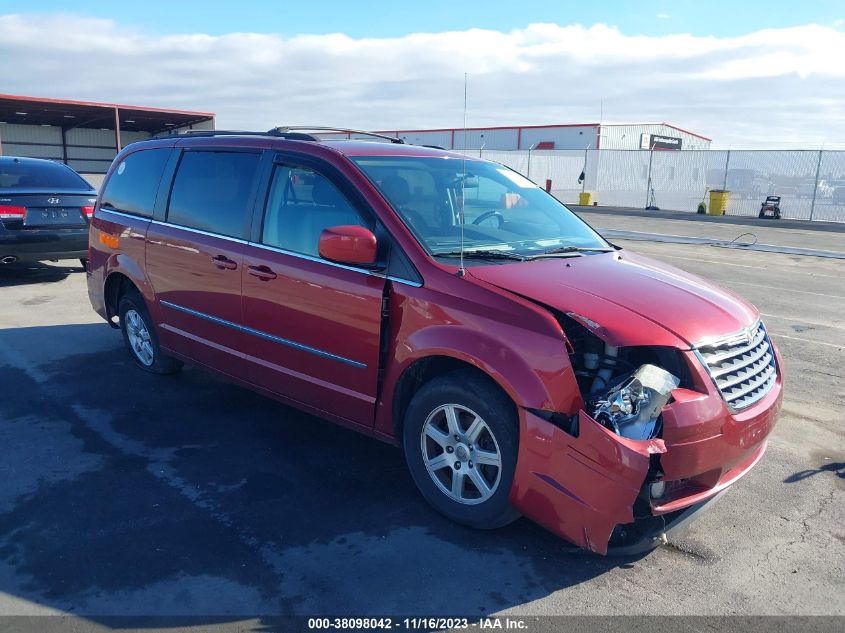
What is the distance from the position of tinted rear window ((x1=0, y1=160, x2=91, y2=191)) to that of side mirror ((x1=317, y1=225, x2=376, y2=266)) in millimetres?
7423

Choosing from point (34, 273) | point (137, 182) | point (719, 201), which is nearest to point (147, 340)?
point (137, 182)

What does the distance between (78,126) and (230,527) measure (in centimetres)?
4702

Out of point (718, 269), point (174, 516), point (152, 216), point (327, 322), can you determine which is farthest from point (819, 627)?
point (718, 269)

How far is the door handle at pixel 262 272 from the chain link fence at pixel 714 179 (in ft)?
71.1

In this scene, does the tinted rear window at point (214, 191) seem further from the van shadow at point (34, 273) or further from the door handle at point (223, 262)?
the van shadow at point (34, 273)

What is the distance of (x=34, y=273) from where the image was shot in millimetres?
10633

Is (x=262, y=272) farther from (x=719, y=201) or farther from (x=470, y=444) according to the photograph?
(x=719, y=201)

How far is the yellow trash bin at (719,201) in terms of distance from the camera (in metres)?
27.3

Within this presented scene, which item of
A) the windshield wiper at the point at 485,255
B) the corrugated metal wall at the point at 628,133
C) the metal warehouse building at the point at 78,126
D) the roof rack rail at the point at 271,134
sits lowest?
the windshield wiper at the point at 485,255

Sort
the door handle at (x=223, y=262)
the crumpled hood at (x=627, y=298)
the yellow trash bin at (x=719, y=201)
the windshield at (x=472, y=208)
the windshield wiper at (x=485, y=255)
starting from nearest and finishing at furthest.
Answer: the crumpled hood at (x=627, y=298) < the windshield wiper at (x=485, y=255) < the windshield at (x=472, y=208) < the door handle at (x=223, y=262) < the yellow trash bin at (x=719, y=201)

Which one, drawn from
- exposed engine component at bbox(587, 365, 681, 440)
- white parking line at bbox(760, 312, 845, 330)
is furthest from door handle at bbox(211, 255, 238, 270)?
white parking line at bbox(760, 312, 845, 330)

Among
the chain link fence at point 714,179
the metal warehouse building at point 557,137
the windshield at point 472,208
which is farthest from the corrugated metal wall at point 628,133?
the windshield at point 472,208

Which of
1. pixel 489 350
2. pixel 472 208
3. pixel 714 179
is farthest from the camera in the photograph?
pixel 714 179

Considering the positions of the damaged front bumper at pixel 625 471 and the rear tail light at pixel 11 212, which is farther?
the rear tail light at pixel 11 212
